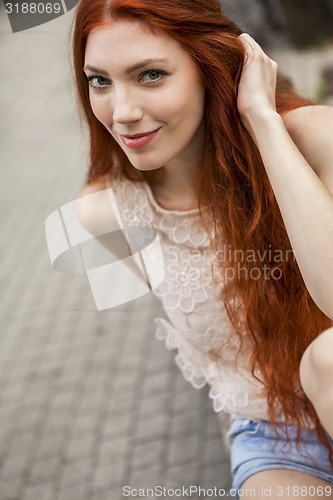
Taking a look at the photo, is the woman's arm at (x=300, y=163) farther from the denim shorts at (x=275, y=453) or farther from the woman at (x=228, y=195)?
the denim shorts at (x=275, y=453)

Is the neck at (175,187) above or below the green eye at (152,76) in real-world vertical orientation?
below

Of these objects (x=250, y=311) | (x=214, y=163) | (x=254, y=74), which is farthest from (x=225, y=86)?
(x=250, y=311)

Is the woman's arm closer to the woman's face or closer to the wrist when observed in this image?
the wrist

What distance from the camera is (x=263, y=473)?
1948mm

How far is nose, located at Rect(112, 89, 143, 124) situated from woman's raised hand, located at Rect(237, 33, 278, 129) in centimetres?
24

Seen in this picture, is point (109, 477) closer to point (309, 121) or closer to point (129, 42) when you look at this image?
point (309, 121)

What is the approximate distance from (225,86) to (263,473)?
102cm

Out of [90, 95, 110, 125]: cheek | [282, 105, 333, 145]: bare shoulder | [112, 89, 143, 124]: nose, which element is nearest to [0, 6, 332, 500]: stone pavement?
[90, 95, 110, 125]: cheek

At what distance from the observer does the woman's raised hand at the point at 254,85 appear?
1.66 m

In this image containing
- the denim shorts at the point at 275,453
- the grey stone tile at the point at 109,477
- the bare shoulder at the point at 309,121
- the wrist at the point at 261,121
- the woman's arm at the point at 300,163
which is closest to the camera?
the woman's arm at the point at 300,163

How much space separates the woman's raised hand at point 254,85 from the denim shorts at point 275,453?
86 cm

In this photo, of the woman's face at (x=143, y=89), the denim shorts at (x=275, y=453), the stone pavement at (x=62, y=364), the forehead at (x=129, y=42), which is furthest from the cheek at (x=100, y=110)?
the denim shorts at (x=275, y=453)

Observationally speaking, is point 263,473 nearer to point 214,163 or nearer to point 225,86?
point 214,163

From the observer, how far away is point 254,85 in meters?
1.68
